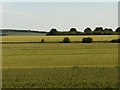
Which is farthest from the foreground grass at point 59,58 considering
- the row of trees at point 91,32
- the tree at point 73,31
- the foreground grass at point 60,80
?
the tree at point 73,31

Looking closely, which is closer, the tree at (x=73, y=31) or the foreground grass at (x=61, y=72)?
the foreground grass at (x=61, y=72)

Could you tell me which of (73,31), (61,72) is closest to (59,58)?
(61,72)

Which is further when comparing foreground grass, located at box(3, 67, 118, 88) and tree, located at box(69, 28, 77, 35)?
tree, located at box(69, 28, 77, 35)

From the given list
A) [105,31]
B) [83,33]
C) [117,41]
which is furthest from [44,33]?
[117,41]

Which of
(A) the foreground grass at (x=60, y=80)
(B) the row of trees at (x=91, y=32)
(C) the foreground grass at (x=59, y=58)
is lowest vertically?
(C) the foreground grass at (x=59, y=58)

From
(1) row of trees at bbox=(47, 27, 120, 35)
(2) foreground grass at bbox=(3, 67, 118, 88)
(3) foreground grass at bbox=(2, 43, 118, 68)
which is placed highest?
(1) row of trees at bbox=(47, 27, 120, 35)

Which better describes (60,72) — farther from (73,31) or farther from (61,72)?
(73,31)

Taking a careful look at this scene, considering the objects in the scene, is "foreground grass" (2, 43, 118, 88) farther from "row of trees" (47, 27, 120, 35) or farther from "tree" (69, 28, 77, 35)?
"tree" (69, 28, 77, 35)

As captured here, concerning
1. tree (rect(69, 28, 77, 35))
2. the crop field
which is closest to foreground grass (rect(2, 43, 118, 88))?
the crop field

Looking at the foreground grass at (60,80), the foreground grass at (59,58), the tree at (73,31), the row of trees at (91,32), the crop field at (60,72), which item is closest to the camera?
the foreground grass at (60,80)

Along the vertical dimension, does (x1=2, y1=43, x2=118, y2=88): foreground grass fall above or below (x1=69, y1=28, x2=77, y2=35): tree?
below

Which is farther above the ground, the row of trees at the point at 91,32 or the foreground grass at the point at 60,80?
the row of trees at the point at 91,32

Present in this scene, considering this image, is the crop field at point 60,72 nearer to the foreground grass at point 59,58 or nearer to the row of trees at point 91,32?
the foreground grass at point 59,58

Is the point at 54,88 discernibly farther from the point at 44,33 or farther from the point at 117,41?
the point at 44,33
